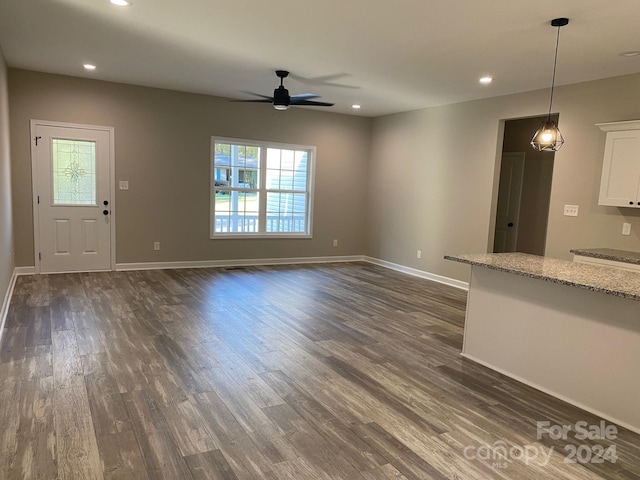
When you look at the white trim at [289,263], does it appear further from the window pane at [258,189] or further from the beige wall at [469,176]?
the window pane at [258,189]

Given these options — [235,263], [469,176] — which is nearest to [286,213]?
[235,263]

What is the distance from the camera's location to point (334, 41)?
3.95 meters

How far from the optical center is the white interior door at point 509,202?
23.3 feet

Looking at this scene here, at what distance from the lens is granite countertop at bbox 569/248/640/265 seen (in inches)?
155

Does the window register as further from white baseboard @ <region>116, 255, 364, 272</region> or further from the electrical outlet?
the electrical outlet

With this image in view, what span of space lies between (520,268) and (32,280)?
5764 millimetres

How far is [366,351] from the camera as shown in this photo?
3.68 meters

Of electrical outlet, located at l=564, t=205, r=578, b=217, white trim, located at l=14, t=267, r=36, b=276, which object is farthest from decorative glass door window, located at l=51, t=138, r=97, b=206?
electrical outlet, located at l=564, t=205, r=578, b=217

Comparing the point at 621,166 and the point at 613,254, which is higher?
the point at 621,166

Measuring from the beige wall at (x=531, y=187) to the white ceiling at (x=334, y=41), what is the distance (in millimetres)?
1634

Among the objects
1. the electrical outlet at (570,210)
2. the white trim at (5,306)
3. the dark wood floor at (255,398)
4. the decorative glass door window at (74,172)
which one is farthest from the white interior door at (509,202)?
the white trim at (5,306)

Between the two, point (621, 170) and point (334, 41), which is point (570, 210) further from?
point (334, 41)

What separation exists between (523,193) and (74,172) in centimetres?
684

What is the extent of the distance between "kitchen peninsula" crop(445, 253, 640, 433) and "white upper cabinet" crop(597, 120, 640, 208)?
1.50m
